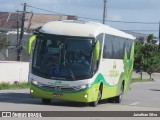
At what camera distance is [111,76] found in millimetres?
24094

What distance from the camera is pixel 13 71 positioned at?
41531mm

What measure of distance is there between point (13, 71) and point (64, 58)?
21.1 metres

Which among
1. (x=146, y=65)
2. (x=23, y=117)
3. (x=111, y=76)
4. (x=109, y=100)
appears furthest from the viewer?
(x=146, y=65)

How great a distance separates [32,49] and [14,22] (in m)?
82.2

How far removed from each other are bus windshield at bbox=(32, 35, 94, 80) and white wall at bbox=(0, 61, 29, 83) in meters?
19.0

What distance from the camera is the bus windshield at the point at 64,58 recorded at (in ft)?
68.1

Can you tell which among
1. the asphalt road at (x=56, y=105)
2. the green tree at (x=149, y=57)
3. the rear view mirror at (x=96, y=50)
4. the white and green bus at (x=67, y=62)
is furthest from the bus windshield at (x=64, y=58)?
the green tree at (x=149, y=57)

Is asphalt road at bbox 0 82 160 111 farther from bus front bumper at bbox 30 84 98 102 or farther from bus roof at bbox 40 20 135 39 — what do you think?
bus roof at bbox 40 20 135 39

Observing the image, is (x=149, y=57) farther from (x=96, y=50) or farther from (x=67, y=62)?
(x=67, y=62)

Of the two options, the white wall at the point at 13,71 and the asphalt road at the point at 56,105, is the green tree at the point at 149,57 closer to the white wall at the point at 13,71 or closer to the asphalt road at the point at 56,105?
the white wall at the point at 13,71

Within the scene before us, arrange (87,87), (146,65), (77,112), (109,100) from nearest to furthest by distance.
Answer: (77,112), (87,87), (109,100), (146,65)

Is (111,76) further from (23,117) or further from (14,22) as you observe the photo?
(14,22)

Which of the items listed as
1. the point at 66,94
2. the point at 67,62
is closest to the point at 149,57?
the point at 67,62

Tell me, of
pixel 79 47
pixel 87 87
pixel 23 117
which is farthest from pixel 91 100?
pixel 23 117
